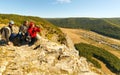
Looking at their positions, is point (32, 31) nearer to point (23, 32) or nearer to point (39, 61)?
point (23, 32)

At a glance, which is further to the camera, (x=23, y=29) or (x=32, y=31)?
(x=23, y=29)

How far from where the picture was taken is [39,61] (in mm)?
19078

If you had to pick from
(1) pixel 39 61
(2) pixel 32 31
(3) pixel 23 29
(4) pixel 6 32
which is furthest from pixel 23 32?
(1) pixel 39 61

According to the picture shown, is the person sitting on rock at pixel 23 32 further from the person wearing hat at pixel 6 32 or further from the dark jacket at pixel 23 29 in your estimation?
the person wearing hat at pixel 6 32

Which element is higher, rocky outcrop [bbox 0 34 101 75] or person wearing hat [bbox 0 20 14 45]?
person wearing hat [bbox 0 20 14 45]

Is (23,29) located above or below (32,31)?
above

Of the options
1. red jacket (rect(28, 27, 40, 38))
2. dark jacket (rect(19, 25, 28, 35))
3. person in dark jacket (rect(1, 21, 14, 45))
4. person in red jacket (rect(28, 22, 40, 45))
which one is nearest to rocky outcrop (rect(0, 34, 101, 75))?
person in dark jacket (rect(1, 21, 14, 45))

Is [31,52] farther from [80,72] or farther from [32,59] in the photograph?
[80,72]

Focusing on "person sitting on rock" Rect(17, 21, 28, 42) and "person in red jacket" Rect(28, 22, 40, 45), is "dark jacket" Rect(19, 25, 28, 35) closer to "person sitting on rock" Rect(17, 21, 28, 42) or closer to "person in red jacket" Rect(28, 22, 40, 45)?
"person sitting on rock" Rect(17, 21, 28, 42)

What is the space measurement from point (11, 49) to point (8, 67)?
4.09m

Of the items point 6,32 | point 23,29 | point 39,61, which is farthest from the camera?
point 23,29

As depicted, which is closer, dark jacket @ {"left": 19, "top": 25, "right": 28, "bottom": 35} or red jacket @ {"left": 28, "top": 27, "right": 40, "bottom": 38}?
red jacket @ {"left": 28, "top": 27, "right": 40, "bottom": 38}

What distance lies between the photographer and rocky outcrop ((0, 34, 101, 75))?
1745 centimetres

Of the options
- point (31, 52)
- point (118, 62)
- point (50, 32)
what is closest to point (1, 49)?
point (31, 52)
